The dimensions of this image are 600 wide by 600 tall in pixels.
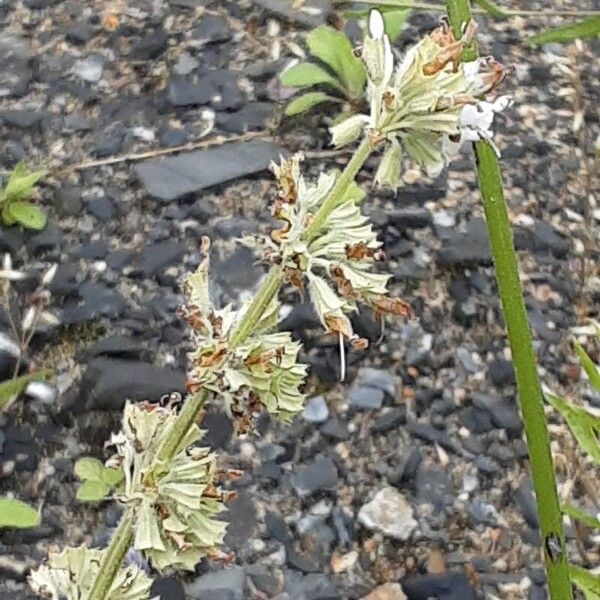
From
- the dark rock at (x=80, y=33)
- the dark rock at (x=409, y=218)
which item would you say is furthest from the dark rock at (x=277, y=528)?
the dark rock at (x=80, y=33)

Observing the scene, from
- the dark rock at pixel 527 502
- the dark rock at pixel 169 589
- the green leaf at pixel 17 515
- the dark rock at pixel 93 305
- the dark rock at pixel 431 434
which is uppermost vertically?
the green leaf at pixel 17 515

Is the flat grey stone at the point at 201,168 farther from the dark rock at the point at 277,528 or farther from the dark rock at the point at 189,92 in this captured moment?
the dark rock at the point at 277,528

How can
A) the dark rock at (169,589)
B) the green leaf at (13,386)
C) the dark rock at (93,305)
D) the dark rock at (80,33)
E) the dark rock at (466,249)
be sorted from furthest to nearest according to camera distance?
the dark rock at (80,33) < the dark rock at (466,249) < the dark rock at (93,305) < the green leaf at (13,386) < the dark rock at (169,589)

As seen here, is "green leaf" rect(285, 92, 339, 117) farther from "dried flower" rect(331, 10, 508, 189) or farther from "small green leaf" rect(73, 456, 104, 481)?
"dried flower" rect(331, 10, 508, 189)

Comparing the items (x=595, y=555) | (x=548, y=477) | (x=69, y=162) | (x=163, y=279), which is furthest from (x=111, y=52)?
(x=548, y=477)

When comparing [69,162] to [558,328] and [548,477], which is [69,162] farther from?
[548,477]

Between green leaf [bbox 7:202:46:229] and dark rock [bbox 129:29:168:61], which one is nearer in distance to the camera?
green leaf [bbox 7:202:46:229]

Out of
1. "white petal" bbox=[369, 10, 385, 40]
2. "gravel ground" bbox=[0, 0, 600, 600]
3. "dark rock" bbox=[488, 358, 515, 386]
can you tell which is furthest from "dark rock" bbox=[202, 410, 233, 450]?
"white petal" bbox=[369, 10, 385, 40]
